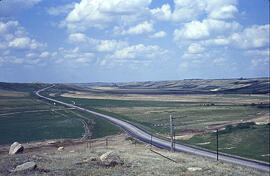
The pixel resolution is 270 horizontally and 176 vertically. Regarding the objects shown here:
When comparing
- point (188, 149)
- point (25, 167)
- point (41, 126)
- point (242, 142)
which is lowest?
point (242, 142)

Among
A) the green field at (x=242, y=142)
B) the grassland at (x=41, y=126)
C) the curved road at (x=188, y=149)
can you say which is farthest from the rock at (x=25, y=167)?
the grassland at (x=41, y=126)

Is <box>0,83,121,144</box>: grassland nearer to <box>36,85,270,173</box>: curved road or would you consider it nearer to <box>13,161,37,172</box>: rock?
<box>36,85,270,173</box>: curved road

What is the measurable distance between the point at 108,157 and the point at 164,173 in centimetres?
816

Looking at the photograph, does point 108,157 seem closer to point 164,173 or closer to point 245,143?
point 164,173

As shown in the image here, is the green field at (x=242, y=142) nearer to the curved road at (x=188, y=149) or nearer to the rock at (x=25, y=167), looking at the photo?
the curved road at (x=188, y=149)

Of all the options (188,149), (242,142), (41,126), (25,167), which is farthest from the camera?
(41,126)

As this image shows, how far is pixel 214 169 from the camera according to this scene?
1316 inches

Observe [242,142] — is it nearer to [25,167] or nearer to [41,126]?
[25,167]

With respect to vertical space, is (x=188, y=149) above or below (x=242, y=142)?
above

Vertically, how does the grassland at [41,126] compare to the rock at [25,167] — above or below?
below

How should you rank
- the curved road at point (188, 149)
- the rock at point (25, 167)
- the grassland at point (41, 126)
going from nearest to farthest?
the rock at point (25, 167), the curved road at point (188, 149), the grassland at point (41, 126)

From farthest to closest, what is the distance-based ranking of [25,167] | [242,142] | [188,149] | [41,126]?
1. [41,126]
2. [242,142]
3. [188,149]
4. [25,167]

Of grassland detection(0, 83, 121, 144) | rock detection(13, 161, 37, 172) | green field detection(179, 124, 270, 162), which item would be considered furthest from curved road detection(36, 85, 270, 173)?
rock detection(13, 161, 37, 172)

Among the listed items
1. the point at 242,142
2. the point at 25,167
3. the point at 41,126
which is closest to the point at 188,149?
the point at 242,142
